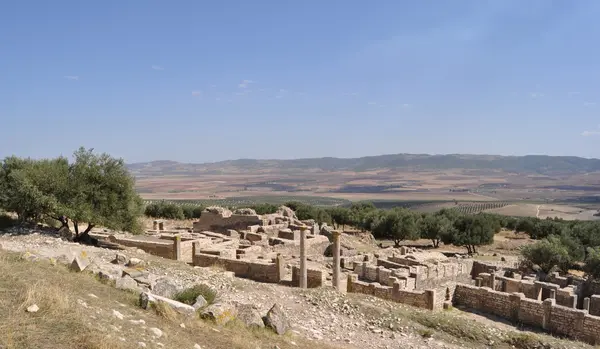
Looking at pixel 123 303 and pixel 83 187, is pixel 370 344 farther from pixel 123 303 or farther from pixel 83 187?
pixel 83 187

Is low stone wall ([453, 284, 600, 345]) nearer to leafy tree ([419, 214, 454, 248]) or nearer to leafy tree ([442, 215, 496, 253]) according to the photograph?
leafy tree ([442, 215, 496, 253])

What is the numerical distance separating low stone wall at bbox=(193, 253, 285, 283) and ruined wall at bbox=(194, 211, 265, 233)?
44.7 feet

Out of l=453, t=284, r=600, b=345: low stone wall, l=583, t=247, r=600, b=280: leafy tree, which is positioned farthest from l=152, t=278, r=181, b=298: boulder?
l=583, t=247, r=600, b=280: leafy tree

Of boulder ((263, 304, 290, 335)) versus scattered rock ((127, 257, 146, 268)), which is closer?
boulder ((263, 304, 290, 335))

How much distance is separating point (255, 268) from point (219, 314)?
34.9ft

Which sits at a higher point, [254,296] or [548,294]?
[254,296]

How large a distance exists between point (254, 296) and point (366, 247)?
22888mm

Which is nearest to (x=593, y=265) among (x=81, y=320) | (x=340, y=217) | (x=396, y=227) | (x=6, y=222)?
(x=396, y=227)

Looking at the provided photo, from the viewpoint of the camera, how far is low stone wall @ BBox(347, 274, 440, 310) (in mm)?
17625

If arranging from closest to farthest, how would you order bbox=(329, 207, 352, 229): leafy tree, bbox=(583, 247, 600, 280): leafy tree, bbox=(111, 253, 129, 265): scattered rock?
bbox=(111, 253, 129, 265): scattered rock
bbox=(583, 247, 600, 280): leafy tree
bbox=(329, 207, 352, 229): leafy tree

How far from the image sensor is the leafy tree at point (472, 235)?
4059cm

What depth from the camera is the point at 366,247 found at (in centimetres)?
3728

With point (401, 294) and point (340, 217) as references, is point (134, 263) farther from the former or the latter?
point (340, 217)

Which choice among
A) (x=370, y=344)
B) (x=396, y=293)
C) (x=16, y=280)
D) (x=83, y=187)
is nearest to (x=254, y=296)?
(x=370, y=344)
